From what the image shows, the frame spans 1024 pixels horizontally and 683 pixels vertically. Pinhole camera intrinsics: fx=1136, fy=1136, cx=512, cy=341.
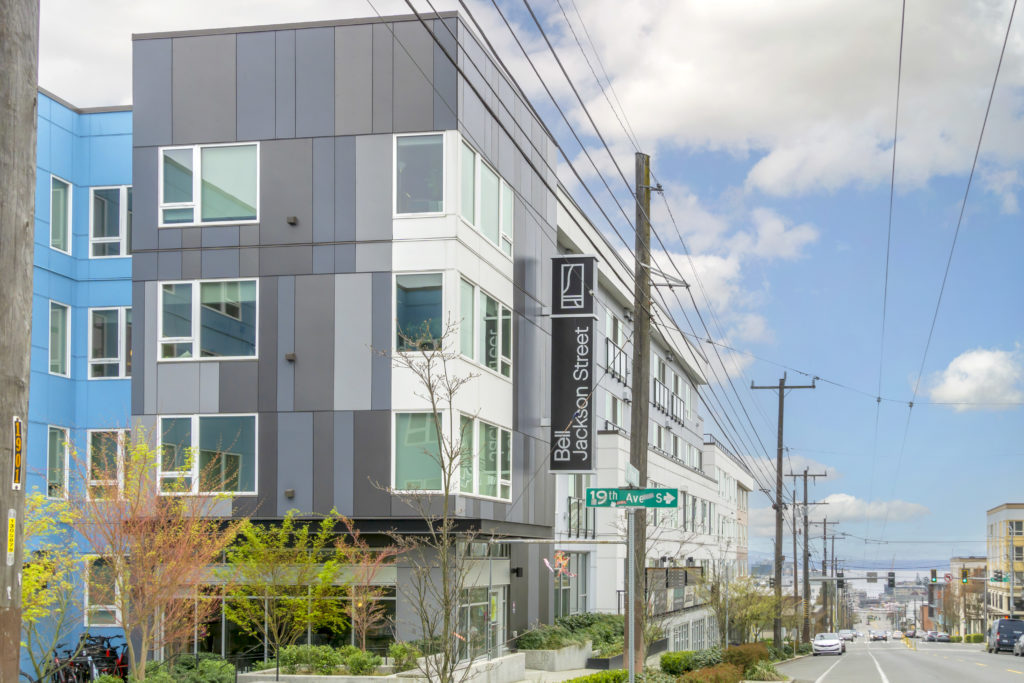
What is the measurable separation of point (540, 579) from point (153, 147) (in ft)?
54.9

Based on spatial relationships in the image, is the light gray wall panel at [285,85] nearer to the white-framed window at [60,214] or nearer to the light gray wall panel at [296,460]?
the light gray wall panel at [296,460]

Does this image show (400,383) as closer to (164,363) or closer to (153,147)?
(164,363)

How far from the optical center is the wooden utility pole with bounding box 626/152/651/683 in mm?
22219

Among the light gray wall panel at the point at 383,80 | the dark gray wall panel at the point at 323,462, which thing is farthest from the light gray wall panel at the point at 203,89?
the dark gray wall panel at the point at 323,462

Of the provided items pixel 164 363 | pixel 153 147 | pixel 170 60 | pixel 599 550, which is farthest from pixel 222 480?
pixel 599 550

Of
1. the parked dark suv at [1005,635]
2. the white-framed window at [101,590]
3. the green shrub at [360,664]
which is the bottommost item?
the parked dark suv at [1005,635]

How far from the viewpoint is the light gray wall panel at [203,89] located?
27.5m

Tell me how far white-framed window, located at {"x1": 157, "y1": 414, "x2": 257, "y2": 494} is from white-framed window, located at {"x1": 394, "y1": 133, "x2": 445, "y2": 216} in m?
6.23

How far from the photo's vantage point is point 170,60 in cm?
2783

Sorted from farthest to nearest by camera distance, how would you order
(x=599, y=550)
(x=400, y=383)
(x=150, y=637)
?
(x=599, y=550) < (x=400, y=383) < (x=150, y=637)

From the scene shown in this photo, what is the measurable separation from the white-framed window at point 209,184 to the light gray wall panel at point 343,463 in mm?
5436

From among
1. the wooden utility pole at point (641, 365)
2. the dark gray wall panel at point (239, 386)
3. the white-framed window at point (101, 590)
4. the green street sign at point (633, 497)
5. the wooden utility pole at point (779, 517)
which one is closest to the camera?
the green street sign at point (633, 497)

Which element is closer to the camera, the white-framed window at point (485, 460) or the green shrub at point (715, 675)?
the green shrub at point (715, 675)

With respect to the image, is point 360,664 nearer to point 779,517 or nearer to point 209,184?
point 209,184
